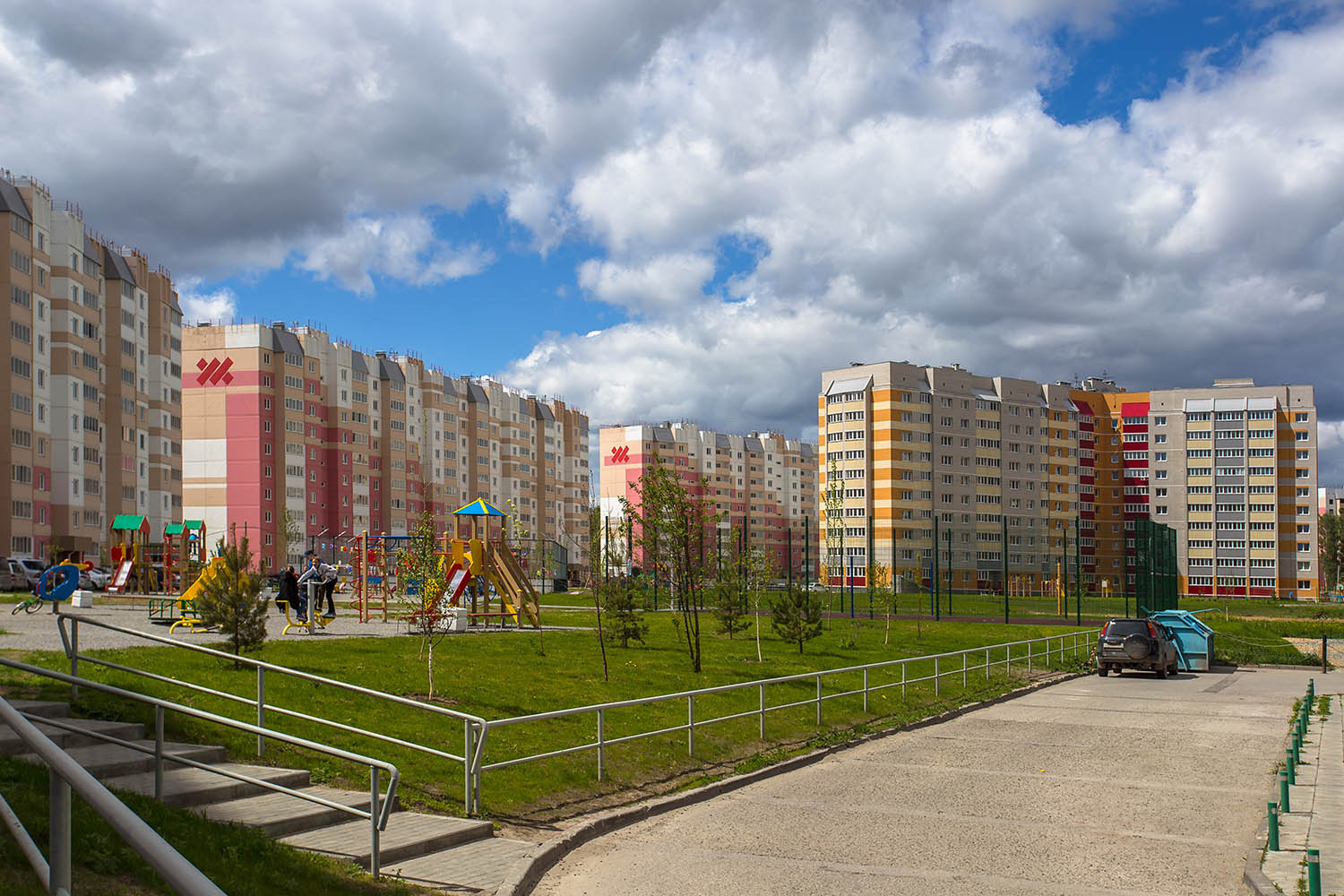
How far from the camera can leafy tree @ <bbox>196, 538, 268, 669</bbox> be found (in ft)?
60.1

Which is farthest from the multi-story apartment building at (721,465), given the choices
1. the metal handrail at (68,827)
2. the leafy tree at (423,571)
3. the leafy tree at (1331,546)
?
the metal handrail at (68,827)

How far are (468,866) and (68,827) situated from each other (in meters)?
6.21

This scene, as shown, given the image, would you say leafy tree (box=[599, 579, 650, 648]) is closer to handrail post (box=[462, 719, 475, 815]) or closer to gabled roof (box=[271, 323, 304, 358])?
handrail post (box=[462, 719, 475, 815])

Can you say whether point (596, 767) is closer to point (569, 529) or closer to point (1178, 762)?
point (1178, 762)

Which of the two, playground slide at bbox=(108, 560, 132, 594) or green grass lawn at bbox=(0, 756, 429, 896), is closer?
green grass lawn at bbox=(0, 756, 429, 896)

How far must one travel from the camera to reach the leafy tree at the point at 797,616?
30406mm

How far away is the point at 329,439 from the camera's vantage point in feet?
384

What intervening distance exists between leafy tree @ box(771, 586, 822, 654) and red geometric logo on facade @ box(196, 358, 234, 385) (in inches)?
3424

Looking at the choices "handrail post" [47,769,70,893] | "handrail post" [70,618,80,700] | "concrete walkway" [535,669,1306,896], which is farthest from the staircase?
"handrail post" [47,769,70,893]

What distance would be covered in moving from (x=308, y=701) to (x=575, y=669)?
7.77 meters

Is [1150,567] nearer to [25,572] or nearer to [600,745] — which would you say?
[600,745]

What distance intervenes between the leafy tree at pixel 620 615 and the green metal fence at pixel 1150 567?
25559 millimetres

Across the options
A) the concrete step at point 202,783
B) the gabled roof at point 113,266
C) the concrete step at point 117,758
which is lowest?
the concrete step at point 202,783

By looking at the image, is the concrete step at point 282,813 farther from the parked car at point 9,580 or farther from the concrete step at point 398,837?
the parked car at point 9,580
